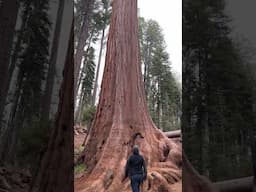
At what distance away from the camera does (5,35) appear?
3.34 m

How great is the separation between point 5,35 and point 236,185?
344cm

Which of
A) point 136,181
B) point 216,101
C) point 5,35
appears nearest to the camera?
point 5,35

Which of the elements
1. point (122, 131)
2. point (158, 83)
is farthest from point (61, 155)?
point (158, 83)

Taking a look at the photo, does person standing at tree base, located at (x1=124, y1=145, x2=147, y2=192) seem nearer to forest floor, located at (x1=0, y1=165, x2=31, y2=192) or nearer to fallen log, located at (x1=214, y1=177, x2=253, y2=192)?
fallen log, located at (x1=214, y1=177, x2=253, y2=192)

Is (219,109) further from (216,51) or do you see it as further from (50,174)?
(50,174)

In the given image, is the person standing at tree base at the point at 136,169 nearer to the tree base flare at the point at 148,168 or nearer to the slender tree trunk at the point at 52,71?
the tree base flare at the point at 148,168

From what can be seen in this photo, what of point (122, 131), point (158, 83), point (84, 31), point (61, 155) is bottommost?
point (61, 155)

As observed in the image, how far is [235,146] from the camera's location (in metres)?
3.85

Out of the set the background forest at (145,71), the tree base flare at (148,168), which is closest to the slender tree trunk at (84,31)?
the background forest at (145,71)

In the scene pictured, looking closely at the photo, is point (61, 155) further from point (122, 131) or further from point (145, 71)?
point (145, 71)

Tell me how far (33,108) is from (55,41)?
35.5 inches

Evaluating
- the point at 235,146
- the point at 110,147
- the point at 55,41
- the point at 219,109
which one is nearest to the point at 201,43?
the point at 219,109

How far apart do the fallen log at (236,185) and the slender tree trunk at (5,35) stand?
2879mm

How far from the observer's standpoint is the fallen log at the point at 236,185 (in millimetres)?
3479
